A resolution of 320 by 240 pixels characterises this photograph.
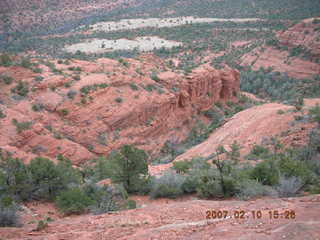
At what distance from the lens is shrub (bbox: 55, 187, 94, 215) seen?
1009cm

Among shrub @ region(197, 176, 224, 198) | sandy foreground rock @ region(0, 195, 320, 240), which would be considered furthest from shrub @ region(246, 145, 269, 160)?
Answer: sandy foreground rock @ region(0, 195, 320, 240)

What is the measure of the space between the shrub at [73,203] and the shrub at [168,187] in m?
2.20

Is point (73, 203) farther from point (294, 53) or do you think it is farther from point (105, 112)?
point (294, 53)

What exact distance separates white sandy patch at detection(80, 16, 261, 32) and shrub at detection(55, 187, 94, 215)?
6359cm

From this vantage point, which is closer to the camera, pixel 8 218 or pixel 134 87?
pixel 8 218

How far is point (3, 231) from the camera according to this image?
283 inches

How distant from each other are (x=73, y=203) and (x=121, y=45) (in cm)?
5202

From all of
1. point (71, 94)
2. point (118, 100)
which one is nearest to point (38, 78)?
point (71, 94)

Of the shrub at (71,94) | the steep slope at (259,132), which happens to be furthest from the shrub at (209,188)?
the shrub at (71,94)

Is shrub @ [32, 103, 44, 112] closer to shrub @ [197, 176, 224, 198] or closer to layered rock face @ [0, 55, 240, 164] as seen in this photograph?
layered rock face @ [0, 55, 240, 164]

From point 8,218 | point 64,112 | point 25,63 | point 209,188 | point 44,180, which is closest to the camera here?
point 8,218

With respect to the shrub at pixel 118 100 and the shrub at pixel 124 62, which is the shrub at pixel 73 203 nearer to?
the shrub at pixel 118 100

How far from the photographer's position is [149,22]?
249ft

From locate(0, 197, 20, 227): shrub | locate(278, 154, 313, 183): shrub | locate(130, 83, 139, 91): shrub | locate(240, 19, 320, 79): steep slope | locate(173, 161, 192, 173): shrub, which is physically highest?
locate(240, 19, 320, 79): steep slope
